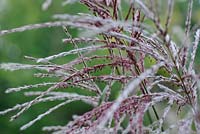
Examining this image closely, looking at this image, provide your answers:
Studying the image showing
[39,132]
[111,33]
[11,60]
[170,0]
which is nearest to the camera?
[170,0]

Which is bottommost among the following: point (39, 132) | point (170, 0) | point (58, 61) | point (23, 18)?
point (39, 132)

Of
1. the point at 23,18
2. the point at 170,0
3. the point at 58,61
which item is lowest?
the point at 58,61

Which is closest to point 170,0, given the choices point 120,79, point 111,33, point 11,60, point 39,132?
point 111,33

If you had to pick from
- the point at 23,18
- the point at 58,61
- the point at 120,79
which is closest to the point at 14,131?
the point at 58,61

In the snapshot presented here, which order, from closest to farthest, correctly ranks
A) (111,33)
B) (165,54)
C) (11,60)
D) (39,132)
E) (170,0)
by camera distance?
(170,0), (111,33), (165,54), (39,132), (11,60)

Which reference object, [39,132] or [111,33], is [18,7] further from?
[111,33]

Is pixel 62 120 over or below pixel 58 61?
below

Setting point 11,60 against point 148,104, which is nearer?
point 148,104

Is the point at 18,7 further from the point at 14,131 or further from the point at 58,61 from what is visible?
the point at 14,131

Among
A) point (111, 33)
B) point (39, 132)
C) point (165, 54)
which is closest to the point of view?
point (111, 33)
